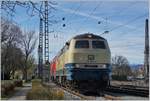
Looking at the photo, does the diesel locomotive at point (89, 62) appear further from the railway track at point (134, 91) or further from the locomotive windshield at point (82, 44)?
the railway track at point (134, 91)

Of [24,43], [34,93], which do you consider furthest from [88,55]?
[24,43]

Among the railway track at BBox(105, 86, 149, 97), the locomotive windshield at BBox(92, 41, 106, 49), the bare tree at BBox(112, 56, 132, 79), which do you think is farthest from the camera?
the bare tree at BBox(112, 56, 132, 79)

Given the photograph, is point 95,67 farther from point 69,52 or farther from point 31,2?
point 31,2

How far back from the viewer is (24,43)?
59781mm

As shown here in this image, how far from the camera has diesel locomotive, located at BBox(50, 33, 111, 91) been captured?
2561 cm

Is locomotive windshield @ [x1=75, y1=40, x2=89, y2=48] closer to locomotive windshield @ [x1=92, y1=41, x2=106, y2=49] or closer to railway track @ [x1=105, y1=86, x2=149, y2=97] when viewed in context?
locomotive windshield @ [x1=92, y1=41, x2=106, y2=49]

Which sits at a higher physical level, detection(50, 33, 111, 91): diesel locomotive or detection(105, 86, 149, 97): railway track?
detection(50, 33, 111, 91): diesel locomotive

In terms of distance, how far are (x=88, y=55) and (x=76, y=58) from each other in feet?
2.63

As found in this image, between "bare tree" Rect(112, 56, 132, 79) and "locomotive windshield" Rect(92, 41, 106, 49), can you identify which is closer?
"locomotive windshield" Rect(92, 41, 106, 49)

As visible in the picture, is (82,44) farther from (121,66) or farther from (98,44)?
(121,66)

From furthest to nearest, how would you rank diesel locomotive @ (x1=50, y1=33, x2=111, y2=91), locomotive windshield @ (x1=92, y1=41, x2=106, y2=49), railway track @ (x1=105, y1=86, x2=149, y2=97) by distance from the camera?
locomotive windshield @ (x1=92, y1=41, x2=106, y2=49), diesel locomotive @ (x1=50, y1=33, x2=111, y2=91), railway track @ (x1=105, y1=86, x2=149, y2=97)

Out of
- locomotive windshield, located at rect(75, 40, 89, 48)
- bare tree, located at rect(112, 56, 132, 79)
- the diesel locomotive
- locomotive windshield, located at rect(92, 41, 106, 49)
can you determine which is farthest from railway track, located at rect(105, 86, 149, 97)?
bare tree, located at rect(112, 56, 132, 79)

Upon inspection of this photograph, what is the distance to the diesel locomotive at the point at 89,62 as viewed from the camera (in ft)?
84.0

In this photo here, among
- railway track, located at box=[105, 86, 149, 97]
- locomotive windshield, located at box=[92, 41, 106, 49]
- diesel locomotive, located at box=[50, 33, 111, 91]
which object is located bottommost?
railway track, located at box=[105, 86, 149, 97]
